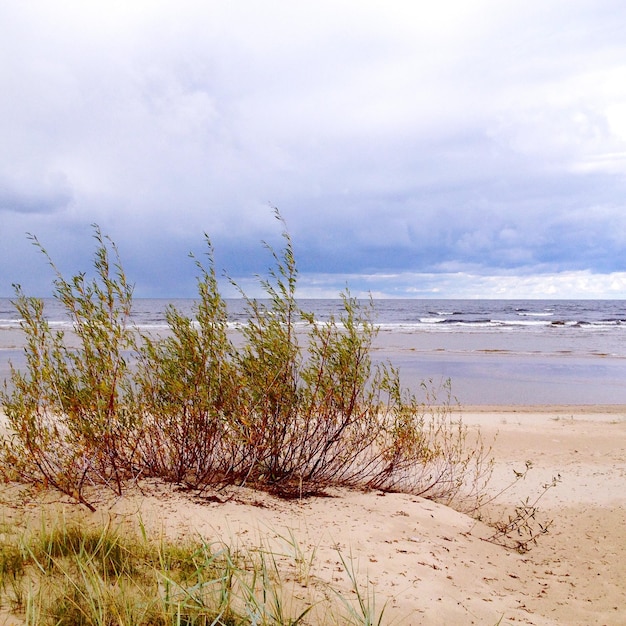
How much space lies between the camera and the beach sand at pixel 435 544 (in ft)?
14.3

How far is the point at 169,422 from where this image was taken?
6395 millimetres

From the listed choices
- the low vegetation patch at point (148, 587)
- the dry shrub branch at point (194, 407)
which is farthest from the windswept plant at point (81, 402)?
the low vegetation patch at point (148, 587)

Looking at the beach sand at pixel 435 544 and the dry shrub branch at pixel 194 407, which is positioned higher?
the dry shrub branch at pixel 194 407

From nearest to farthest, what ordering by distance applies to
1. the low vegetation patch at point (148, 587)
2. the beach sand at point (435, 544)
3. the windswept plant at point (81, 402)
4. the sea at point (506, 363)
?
1. the low vegetation patch at point (148, 587)
2. the beach sand at point (435, 544)
3. the windswept plant at point (81, 402)
4. the sea at point (506, 363)

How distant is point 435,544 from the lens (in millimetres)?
5656

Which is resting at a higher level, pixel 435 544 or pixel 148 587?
pixel 148 587

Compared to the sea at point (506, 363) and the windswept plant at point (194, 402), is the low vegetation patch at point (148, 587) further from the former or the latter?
the sea at point (506, 363)

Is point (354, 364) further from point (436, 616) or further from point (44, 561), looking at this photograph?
point (44, 561)

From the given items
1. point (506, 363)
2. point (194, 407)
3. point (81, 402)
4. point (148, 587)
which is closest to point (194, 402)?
point (194, 407)

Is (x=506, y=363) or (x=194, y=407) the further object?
(x=506, y=363)

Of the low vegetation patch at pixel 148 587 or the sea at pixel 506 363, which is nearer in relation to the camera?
the low vegetation patch at pixel 148 587

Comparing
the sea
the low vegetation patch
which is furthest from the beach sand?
the sea

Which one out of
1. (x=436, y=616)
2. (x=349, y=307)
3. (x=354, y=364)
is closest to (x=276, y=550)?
(x=436, y=616)

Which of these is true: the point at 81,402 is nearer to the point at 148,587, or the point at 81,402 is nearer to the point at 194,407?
the point at 194,407
